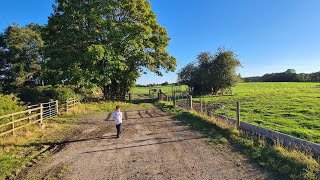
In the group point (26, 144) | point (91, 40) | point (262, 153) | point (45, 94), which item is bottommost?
point (26, 144)

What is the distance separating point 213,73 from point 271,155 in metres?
40.6

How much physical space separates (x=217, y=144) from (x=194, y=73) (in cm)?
4079

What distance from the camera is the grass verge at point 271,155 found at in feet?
24.7

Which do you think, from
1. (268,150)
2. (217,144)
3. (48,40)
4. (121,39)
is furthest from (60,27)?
(268,150)

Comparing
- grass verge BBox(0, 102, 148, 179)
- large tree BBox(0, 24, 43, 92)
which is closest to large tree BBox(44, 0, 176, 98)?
grass verge BBox(0, 102, 148, 179)

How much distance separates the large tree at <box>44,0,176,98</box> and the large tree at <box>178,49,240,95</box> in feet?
55.0

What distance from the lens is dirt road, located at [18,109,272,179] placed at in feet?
26.2

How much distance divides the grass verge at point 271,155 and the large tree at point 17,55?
134ft

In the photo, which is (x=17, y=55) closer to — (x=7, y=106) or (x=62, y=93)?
(x=62, y=93)

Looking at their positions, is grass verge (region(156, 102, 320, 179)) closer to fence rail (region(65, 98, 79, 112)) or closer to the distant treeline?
fence rail (region(65, 98, 79, 112))

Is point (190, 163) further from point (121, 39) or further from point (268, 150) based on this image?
point (121, 39)

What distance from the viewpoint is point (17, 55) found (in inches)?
1837

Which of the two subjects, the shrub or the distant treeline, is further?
the distant treeline

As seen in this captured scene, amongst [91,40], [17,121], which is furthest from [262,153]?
[91,40]
